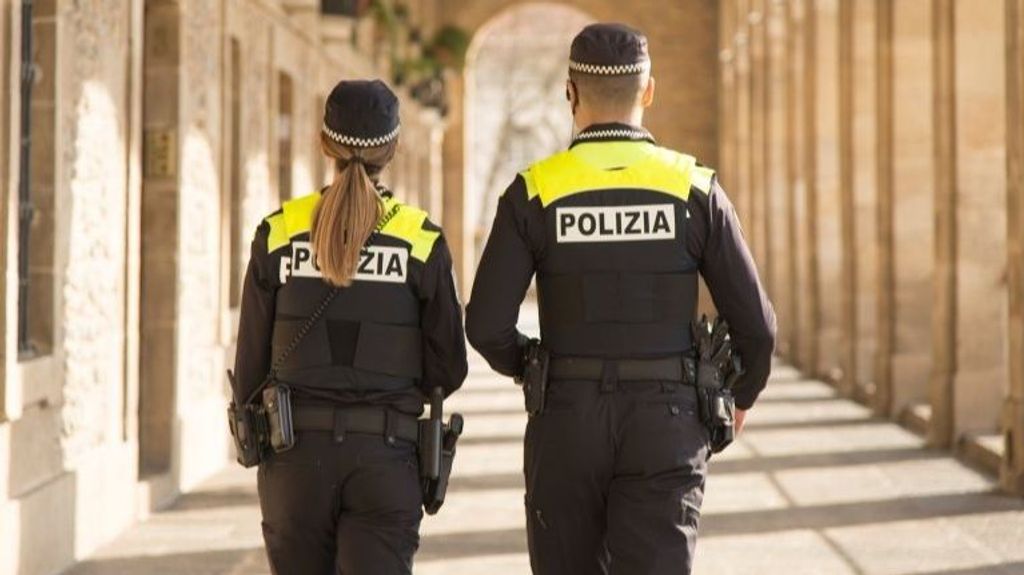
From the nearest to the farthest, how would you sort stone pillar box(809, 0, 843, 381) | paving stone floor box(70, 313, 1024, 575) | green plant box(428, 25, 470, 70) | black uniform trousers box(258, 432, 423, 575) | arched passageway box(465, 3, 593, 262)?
black uniform trousers box(258, 432, 423, 575) < paving stone floor box(70, 313, 1024, 575) < stone pillar box(809, 0, 843, 381) < green plant box(428, 25, 470, 70) < arched passageway box(465, 3, 593, 262)

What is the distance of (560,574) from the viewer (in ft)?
14.9

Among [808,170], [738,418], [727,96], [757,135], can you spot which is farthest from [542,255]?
[727,96]

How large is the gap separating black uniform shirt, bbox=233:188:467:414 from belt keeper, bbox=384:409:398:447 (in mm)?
35

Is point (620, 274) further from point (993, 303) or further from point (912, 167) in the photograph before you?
point (912, 167)

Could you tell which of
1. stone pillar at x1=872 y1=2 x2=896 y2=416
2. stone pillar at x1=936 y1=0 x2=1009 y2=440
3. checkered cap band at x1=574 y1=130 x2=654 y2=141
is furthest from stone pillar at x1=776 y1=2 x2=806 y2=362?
checkered cap band at x1=574 y1=130 x2=654 y2=141

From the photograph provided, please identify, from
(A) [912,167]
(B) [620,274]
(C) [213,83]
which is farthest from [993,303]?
(B) [620,274]

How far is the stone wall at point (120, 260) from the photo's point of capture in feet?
24.6

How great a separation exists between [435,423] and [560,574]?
458 millimetres

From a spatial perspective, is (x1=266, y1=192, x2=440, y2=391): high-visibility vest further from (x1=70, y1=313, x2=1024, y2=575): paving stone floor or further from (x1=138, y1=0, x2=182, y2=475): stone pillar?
(x1=138, y1=0, x2=182, y2=475): stone pillar

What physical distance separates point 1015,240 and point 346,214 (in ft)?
22.2

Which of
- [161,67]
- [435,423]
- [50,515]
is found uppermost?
[161,67]

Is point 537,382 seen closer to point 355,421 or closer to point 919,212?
point 355,421

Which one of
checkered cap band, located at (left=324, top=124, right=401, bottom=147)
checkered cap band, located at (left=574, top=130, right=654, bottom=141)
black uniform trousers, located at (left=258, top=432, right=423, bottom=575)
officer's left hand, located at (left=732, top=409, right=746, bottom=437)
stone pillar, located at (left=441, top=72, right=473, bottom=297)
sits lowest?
black uniform trousers, located at (left=258, top=432, right=423, bottom=575)

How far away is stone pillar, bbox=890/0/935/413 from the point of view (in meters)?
14.6
